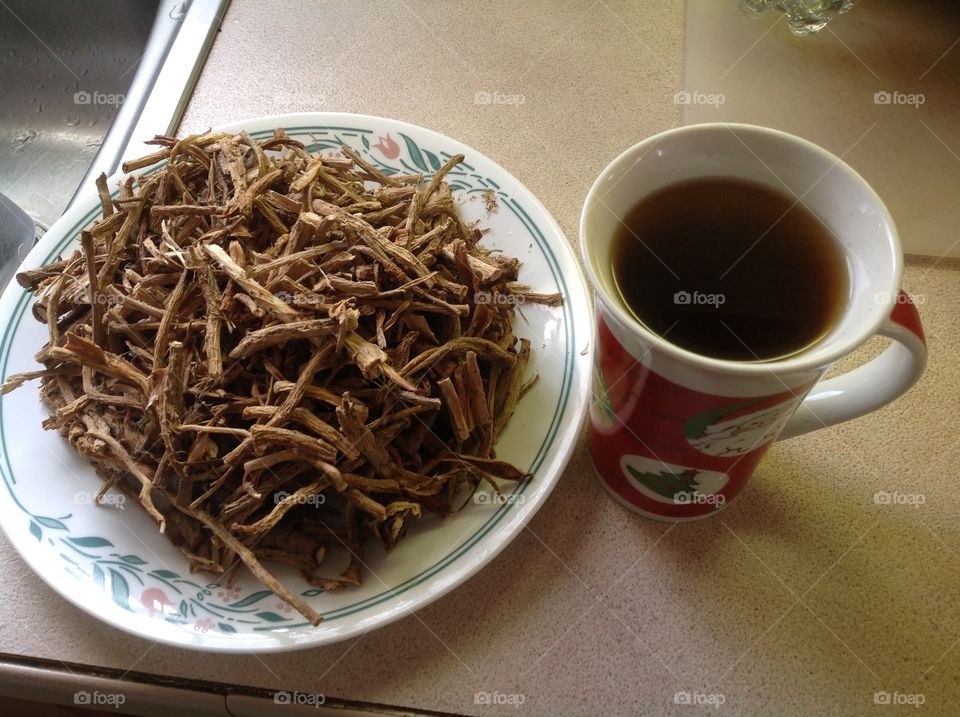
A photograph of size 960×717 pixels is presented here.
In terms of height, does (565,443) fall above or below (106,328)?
below

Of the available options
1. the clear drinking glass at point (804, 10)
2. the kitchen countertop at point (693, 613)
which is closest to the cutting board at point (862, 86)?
the clear drinking glass at point (804, 10)

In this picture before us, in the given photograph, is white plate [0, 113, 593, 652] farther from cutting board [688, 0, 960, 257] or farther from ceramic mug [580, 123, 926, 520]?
cutting board [688, 0, 960, 257]

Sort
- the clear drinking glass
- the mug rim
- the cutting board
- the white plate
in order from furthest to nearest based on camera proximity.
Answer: the clear drinking glass → the cutting board → the white plate → the mug rim

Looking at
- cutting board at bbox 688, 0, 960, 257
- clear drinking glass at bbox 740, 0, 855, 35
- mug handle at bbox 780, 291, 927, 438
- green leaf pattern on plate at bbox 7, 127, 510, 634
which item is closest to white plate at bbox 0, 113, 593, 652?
green leaf pattern on plate at bbox 7, 127, 510, 634

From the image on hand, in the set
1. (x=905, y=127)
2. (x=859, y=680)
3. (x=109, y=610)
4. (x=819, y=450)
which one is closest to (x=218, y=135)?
(x=109, y=610)

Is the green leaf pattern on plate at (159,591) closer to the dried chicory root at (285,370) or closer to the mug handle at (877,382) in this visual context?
the dried chicory root at (285,370)

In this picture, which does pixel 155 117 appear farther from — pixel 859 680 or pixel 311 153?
pixel 859 680
